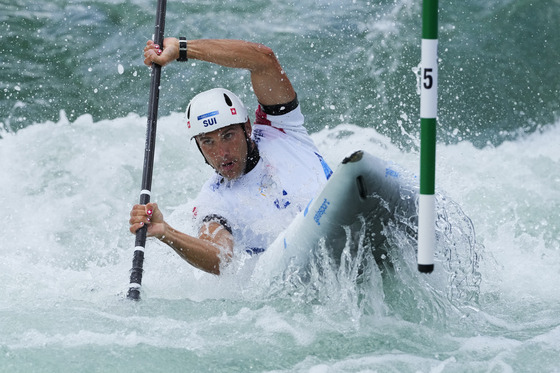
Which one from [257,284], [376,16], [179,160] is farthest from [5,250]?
[376,16]

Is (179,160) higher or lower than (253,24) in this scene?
lower

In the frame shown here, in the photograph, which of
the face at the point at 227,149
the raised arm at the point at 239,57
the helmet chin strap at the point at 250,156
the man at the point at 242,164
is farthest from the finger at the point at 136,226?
the raised arm at the point at 239,57

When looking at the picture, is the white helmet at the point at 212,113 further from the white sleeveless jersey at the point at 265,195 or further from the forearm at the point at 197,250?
the forearm at the point at 197,250

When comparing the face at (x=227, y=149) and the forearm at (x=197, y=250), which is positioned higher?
the face at (x=227, y=149)

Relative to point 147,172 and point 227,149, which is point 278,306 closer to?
point 227,149

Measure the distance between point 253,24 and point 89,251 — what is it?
3543mm

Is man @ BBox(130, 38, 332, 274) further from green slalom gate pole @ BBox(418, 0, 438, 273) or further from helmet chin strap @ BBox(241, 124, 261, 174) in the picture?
green slalom gate pole @ BBox(418, 0, 438, 273)

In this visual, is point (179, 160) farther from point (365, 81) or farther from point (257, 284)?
point (257, 284)

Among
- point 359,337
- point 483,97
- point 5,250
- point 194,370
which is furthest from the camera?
point 483,97

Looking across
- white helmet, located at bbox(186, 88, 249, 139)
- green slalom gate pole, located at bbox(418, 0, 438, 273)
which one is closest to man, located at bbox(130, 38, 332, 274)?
white helmet, located at bbox(186, 88, 249, 139)

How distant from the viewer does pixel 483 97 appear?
28.1 ft

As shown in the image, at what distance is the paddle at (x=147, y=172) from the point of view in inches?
183

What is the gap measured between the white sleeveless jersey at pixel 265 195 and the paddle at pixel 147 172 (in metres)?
0.30

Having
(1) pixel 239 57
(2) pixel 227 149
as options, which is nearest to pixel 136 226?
(2) pixel 227 149
